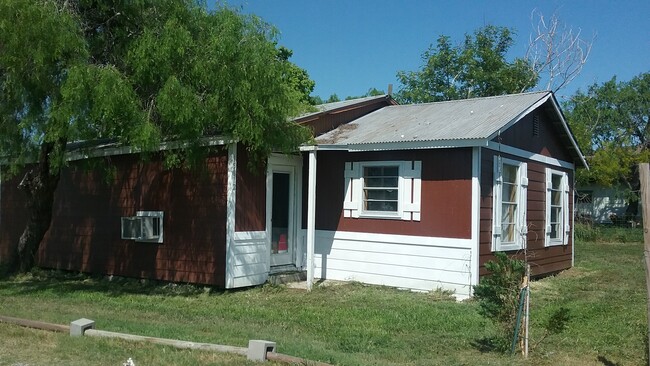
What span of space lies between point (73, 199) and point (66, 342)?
7.98 meters

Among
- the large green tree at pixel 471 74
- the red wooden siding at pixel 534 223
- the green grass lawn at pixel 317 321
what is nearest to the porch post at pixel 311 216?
the green grass lawn at pixel 317 321

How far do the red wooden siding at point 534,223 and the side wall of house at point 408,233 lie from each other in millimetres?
426

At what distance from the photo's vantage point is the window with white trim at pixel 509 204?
39.5 feet

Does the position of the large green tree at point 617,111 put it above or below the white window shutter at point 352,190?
above

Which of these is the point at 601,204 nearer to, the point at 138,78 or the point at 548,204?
the point at 548,204

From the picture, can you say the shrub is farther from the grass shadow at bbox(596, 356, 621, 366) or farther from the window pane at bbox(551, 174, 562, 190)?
the window pane at bbox(551, 174, 562, 190)

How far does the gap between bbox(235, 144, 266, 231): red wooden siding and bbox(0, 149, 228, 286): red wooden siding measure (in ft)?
0.92

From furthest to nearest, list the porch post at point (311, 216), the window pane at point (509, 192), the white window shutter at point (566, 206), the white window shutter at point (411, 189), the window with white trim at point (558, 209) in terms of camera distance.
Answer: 1. the white window shutter at point (566, 206)
2. the window with white trim at point (558, 209)
3. the window pane at point (509, 192)
4. the porch post at point (311, 216)
5. the white window shutter at point (411, 189)

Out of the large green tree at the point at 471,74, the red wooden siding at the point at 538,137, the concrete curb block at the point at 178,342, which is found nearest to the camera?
the concrete curb block at the point at 178,342

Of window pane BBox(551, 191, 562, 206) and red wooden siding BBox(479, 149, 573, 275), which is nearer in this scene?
red wooden siding BBox(479, 149, 573, 275)

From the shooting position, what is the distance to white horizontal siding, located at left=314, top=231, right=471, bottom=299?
11.4 metres

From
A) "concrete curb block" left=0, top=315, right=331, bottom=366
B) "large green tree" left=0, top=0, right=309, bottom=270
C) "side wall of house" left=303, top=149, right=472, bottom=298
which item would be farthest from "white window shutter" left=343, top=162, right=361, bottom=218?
"concrete curb block" left=0, top=315, right=331, bottom=366

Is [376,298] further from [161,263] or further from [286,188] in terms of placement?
[161,263]

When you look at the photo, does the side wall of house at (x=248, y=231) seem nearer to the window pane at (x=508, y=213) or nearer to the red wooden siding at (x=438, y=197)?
the red wooden siding at (x=438, y=197)
